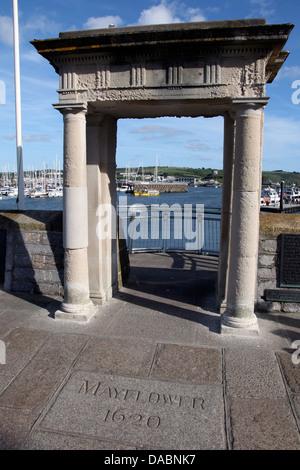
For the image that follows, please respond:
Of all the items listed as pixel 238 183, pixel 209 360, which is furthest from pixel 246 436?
pixel 238 183

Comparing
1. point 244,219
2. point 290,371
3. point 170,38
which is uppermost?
point 170,38

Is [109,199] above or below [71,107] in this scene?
below

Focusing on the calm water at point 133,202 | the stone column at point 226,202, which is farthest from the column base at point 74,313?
the calm water at point 133,202

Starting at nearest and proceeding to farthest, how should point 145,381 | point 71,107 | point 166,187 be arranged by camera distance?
point 145,381, point 71,107, point 166,187

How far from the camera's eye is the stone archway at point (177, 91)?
205 inches

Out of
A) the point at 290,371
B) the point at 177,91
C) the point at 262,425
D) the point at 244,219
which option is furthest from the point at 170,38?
the point at 262,425

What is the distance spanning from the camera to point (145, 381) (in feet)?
14.1

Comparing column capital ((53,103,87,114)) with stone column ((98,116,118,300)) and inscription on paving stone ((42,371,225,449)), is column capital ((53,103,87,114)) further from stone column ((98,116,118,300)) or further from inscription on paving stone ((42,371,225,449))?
inscription on paving stone ((42,371,225,449))

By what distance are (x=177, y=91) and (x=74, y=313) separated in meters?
→ 3.89

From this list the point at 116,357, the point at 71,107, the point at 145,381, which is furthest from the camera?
the point at 71,107

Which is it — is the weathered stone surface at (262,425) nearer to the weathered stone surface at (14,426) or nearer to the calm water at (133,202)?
the weathered stone surface at (14,426)

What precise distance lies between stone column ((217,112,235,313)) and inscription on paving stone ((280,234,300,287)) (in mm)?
955

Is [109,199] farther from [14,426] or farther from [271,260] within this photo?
[14,426]

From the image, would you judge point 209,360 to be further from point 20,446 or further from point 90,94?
point 90,94
